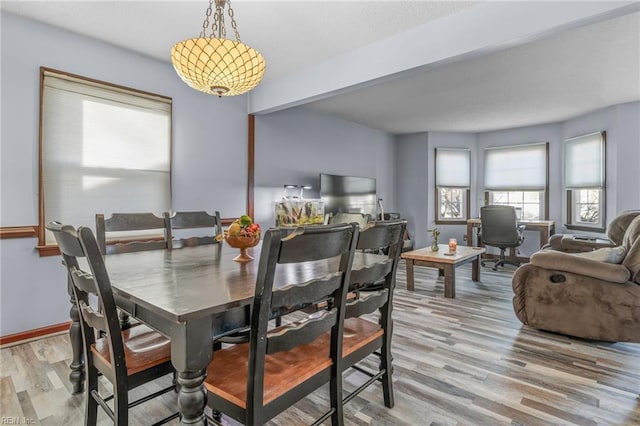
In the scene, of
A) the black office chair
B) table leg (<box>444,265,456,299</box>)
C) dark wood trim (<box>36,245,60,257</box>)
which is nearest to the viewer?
dark wood trim (<box>36,245,60,257</box>)

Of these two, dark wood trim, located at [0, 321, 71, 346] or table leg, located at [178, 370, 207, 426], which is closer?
table leg, located at [178, 370, 207, 426]

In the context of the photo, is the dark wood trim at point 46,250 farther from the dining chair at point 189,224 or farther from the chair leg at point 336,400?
the chair leg at point 336,400

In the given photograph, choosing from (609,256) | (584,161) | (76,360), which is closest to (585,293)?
(609,256)

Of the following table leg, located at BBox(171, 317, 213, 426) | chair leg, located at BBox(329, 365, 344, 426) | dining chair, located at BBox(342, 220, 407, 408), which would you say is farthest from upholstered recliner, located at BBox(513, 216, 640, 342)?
table leg, located at BBox(171, 317, 213, 426)

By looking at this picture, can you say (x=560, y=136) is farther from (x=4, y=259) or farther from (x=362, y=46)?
(x=4, y=259)

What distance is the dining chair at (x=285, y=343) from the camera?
1.10m

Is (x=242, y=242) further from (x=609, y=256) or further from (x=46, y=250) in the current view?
(x=609, y=256)

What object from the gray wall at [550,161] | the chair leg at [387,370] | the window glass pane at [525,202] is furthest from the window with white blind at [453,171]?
the chair leg at [387,370]

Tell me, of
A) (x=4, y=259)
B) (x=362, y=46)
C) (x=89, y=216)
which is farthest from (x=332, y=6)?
(x=4, y=259)

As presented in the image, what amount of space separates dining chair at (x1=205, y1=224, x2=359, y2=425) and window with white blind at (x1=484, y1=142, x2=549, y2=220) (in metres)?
5.99

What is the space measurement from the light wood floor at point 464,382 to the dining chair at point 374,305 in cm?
26

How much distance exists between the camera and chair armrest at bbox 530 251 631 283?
2.49 m

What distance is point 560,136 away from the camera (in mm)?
5895

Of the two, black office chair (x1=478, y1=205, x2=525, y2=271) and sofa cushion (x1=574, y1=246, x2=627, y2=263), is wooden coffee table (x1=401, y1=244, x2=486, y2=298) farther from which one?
sofa cushion (x1=574, y1=246, x2=627, y2=263)
